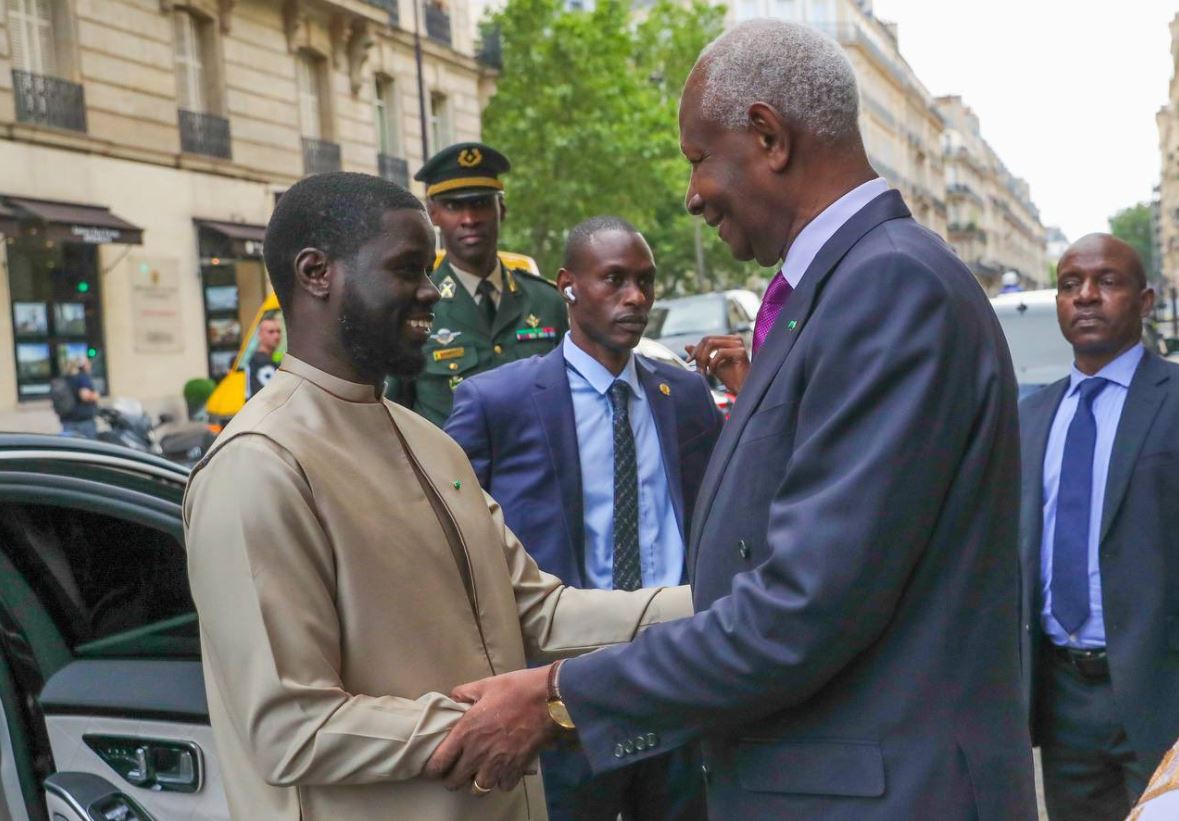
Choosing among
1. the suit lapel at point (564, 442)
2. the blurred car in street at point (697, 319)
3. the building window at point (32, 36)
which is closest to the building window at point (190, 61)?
the building window at point (32, 36)

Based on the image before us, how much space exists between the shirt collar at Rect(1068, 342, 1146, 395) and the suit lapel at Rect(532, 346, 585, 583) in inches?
61.1

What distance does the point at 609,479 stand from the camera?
3.91m

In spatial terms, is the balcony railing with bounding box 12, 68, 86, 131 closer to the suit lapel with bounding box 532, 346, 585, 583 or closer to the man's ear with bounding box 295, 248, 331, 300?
the suit lapel with bounding box 532, 346, 585, 583

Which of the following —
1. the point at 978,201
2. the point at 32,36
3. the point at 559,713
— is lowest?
the point at 559,713

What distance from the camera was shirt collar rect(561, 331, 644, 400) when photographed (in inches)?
157

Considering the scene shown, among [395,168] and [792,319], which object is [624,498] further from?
[395,168]

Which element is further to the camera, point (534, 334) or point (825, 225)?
point (534, 334)

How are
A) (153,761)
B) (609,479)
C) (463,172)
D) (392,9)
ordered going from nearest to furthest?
(153,761), (609,479), (463,172), (392,9)

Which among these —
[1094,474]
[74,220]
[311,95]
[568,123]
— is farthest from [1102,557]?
[568,123]

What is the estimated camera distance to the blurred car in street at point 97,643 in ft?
9.58

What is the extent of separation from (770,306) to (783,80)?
15.8 inches

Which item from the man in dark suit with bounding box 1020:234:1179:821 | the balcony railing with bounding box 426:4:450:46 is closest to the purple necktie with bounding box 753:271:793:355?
the man in dark suit with bounding box 1020:234:1179:821

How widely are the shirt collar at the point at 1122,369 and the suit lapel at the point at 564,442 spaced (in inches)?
61.1

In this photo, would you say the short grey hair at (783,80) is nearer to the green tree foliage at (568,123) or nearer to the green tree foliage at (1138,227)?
the green tree foliage at (568,123)
